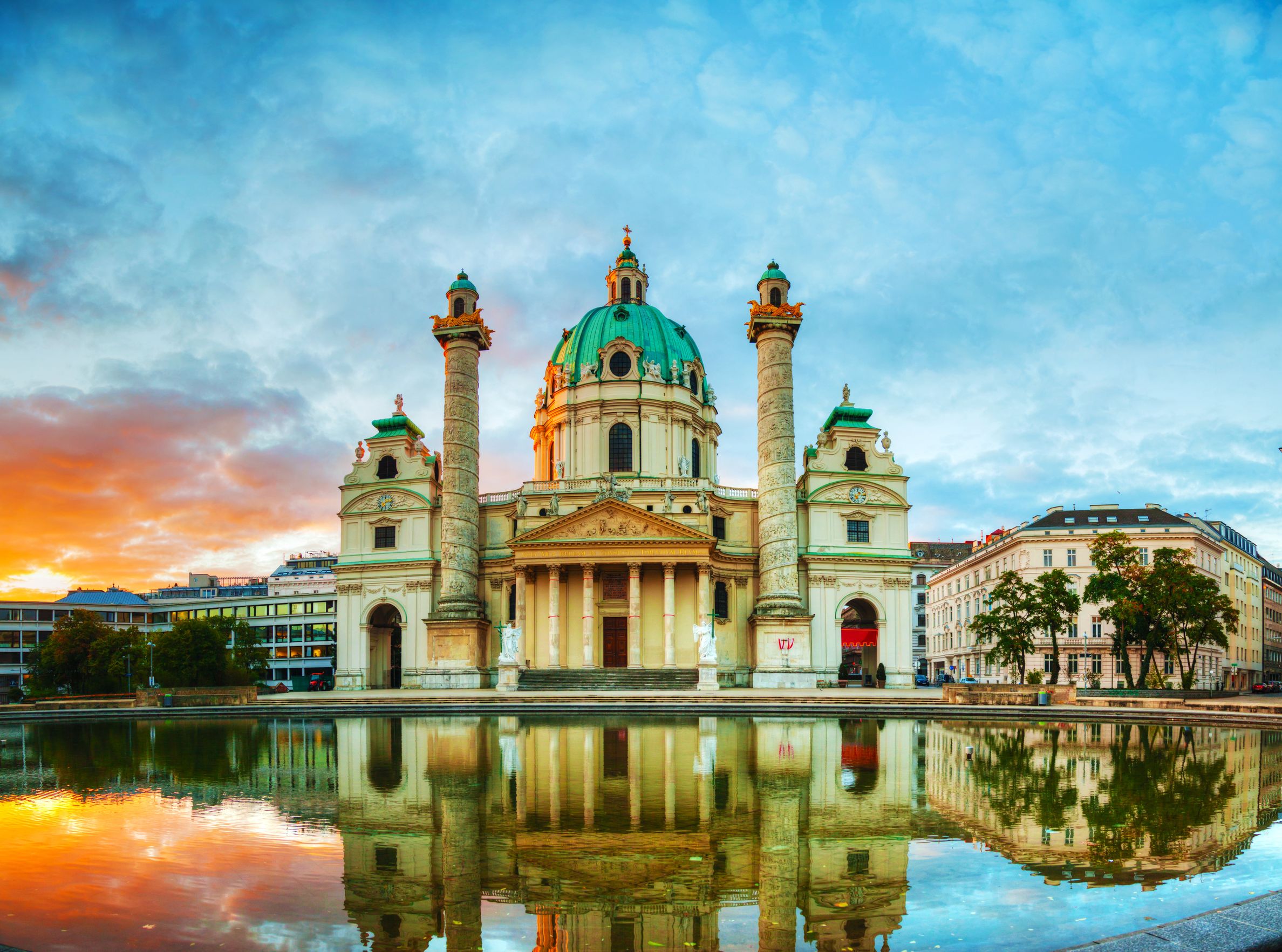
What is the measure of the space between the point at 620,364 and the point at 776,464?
15.3 meters

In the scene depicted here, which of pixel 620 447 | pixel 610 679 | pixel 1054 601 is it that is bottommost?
pixel 610 679

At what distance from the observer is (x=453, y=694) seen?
43938mm

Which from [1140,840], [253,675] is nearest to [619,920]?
[1140,840]

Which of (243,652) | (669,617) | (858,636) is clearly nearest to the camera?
(669,617)

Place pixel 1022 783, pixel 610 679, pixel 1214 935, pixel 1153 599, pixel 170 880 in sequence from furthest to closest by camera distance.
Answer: pixel 610 679, pixel 1153 599, pixel 1022 783, pixel 170 880, pixel 1214 935

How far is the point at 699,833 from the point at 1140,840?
4.67 metres

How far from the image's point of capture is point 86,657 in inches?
2552

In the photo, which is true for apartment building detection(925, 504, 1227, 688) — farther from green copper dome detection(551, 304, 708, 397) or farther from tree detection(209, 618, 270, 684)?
tree detection(209, 618, 270, 684)

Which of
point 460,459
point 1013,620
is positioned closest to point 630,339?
point 460,459

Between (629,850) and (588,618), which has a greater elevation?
(588,618)

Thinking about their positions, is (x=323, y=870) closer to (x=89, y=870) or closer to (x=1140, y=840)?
(x=89, y=870)

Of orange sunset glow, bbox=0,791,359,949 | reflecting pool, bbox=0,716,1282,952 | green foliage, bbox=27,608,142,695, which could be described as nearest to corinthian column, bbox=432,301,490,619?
green foliage, bbox=27,608,142,695

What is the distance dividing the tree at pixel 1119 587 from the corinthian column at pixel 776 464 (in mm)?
15071

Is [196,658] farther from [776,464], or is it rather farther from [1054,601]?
[1054,601]
